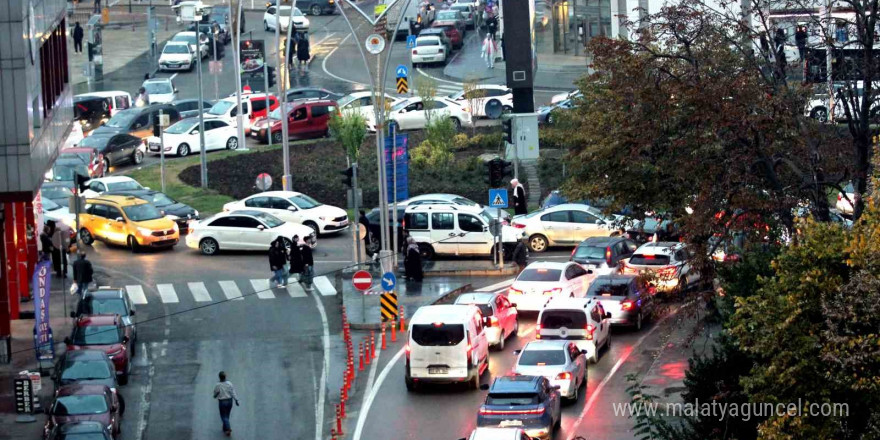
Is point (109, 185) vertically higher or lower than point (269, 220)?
higher

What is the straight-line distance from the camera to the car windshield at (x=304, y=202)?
4553 cm

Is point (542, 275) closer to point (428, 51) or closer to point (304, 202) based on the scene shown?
point (304, 202)

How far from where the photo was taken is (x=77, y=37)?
77375mm

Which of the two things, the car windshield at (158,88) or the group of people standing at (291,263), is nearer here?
the group of people standing at (291,263)

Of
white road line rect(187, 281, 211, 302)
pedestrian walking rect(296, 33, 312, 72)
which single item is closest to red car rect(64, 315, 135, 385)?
white road line rect(187, 281, 211, 302)

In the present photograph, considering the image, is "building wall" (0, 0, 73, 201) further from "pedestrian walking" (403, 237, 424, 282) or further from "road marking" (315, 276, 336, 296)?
"pedestrian walking" (403, 237, 424, 282)

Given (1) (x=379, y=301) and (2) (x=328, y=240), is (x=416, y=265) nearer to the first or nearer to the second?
(1) (x=379, y=301)

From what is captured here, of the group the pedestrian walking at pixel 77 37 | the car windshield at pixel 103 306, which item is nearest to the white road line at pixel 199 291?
the car windshield at pixel 103 306

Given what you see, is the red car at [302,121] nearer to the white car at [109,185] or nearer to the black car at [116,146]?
the black car at [116,146]

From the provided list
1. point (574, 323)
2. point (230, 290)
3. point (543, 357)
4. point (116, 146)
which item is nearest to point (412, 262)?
point (230, 290)

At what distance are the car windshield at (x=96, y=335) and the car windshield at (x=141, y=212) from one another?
12.6 metres

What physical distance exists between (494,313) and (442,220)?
990cm

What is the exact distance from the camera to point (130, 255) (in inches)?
1720

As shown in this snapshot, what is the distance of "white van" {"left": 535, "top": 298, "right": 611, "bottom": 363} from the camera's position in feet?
103
